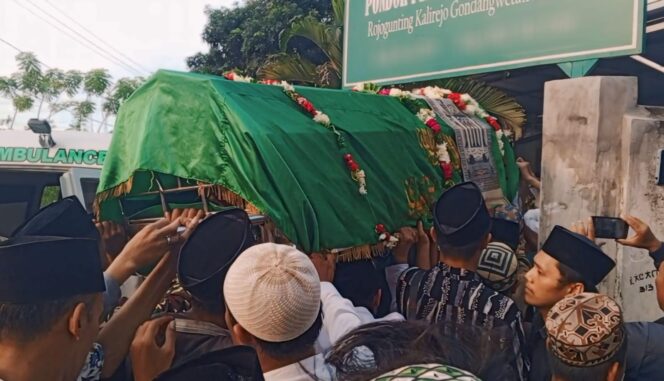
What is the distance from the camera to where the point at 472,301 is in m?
2.64

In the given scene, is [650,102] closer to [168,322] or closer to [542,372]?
[542,372]

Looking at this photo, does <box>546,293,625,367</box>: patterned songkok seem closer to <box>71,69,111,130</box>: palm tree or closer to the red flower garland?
the red flower garland

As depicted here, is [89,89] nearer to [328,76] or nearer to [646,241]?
[328,76]

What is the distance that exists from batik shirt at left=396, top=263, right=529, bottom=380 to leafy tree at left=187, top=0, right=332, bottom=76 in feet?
43.1

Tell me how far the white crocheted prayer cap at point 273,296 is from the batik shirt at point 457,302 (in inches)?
35.8

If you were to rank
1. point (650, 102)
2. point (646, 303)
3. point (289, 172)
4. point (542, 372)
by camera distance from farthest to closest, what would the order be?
point (650, 102)
point (646, 303)
point (289, 172)
point (542, 372)

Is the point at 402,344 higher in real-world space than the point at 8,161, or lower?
lower

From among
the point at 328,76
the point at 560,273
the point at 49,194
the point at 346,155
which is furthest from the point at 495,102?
the point at 328,76

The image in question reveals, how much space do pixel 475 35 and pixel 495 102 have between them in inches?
25.5

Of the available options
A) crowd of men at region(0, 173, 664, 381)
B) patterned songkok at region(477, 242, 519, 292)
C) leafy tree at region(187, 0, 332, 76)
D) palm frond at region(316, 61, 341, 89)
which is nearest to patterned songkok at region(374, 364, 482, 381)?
crowd of men at region(0, 173, 664, 381)

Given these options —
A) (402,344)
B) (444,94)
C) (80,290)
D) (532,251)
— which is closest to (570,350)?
(402,344)

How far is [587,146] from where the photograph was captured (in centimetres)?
380

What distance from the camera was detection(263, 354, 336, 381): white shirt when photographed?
1.75m

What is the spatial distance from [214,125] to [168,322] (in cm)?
151
